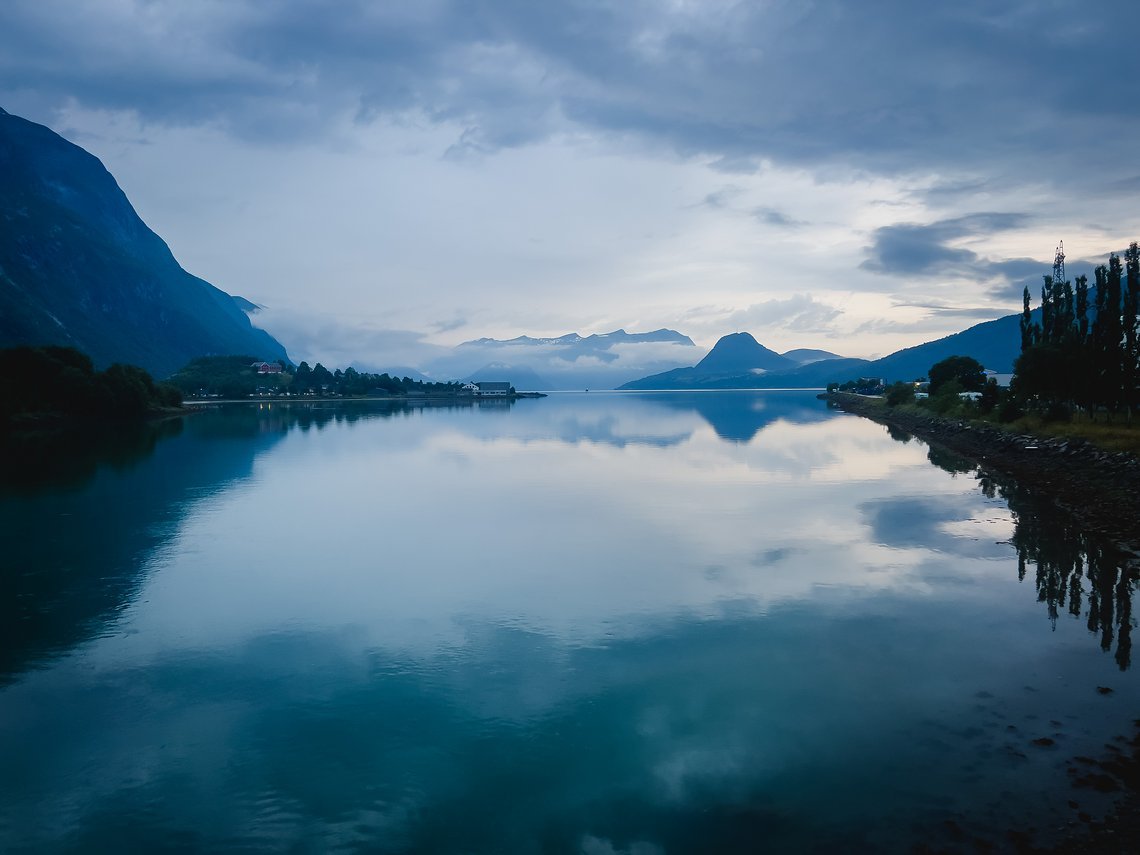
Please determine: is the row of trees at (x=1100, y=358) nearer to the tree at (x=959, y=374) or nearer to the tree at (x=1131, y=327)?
the tree at (x=1131, y=327)

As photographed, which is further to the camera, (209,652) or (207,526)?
(207,526)

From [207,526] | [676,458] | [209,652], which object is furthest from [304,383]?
[209,652]

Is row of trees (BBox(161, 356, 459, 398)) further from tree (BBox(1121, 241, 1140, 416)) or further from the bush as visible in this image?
tree (BBox(1121, 241, 1140, 416))

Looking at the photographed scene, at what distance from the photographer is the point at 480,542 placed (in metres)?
23.1

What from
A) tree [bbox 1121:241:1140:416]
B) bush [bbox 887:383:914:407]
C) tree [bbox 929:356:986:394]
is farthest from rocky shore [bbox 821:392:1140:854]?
bush [bbox 887:383:914:407]

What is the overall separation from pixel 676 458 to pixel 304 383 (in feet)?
528

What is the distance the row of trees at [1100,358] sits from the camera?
39.7 metres

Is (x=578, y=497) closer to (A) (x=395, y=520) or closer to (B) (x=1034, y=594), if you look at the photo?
(A) (x=395, y=520)

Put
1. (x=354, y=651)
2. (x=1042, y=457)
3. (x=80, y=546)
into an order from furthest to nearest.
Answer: (x=1042, y=457), (x=80, y=546), (x=354, y=651)

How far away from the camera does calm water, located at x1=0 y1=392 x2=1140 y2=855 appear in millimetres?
8641

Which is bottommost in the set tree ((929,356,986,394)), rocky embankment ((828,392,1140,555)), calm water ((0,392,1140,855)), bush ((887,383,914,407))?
calm water ((0,392,1140,855))

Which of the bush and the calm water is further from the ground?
the bush

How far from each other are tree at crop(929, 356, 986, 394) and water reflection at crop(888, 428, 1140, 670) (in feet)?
197

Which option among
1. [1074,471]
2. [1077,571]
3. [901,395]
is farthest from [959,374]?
[1077,571]
